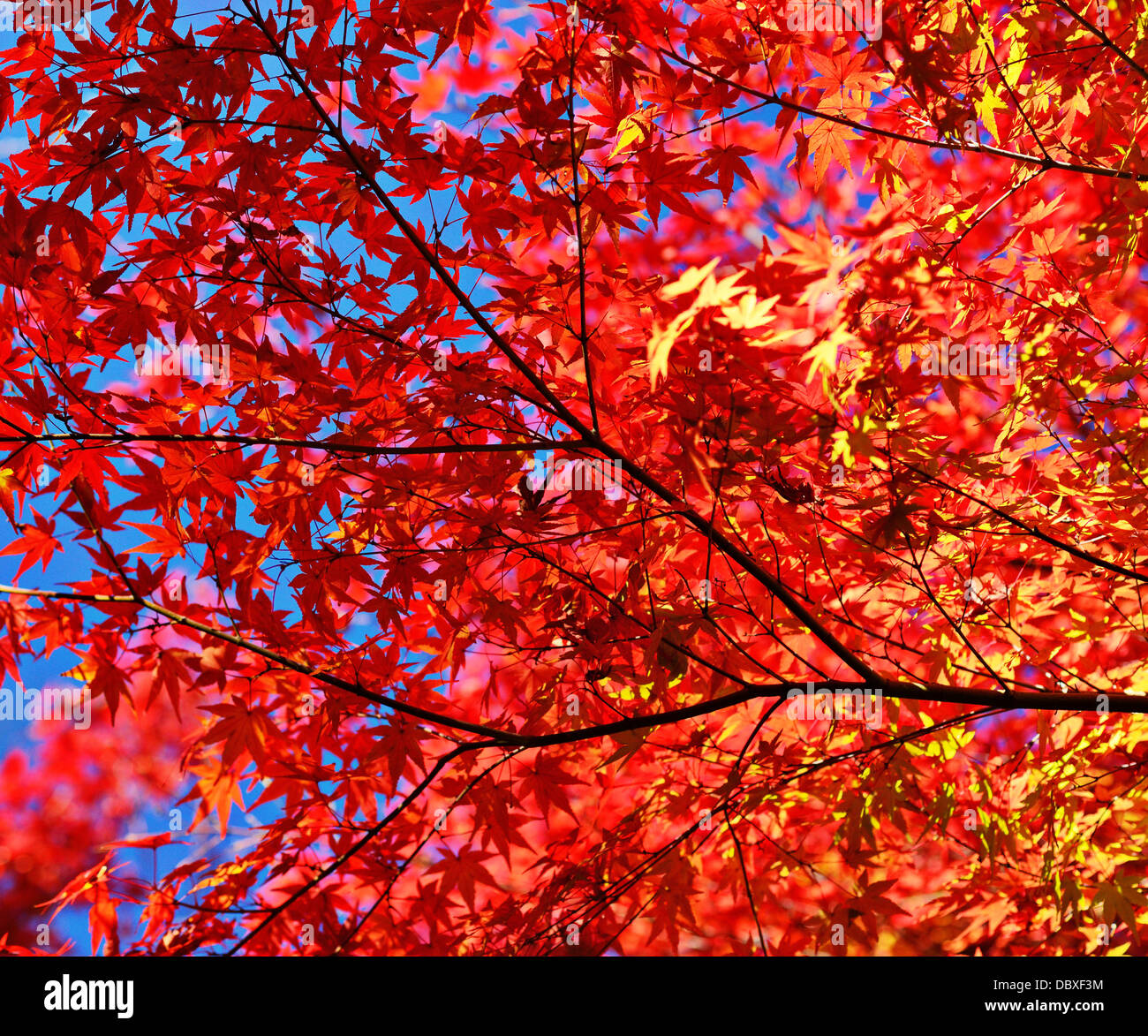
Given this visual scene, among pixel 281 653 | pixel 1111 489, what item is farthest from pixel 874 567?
pixel 281 653

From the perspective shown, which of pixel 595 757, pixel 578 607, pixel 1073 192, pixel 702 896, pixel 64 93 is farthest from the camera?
pixel 702 896

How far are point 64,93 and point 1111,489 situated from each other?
3243 mm

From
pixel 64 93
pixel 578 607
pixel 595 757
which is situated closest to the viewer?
pixel 64 93

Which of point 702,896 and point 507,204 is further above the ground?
point 507,204

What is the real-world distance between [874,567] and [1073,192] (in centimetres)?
270

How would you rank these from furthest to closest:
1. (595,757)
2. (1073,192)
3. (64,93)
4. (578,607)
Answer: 1. (1073,192)
2. (595,757)
3. (578,607)
4. (64,93)

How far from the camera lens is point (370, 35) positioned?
7.72 ft

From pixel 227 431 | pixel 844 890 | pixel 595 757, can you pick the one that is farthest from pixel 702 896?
pixel 227 431

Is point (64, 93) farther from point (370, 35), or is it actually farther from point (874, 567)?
point (874, 567)

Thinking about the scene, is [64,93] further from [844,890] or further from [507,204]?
[844,890]

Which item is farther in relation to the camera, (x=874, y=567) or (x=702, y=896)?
(x=702, y=896)
